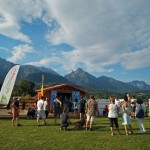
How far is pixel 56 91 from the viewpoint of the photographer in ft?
116

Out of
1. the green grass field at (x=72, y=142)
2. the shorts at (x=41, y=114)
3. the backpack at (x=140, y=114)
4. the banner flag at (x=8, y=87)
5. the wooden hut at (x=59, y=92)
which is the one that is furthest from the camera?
the wooden hut at (x=59, y=92)

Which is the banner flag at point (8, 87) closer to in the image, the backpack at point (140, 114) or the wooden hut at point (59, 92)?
the backpack at point (140, 114)

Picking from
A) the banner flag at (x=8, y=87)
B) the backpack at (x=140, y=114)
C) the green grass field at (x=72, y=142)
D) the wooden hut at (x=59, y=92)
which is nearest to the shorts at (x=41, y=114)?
the banner flag at (x=8, y=87)

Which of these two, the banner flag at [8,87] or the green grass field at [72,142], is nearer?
the green grass field at [72,142]

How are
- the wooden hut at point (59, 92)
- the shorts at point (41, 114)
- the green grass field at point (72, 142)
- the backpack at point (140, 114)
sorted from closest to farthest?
the green grass field at point (72, 142) < the backpack at point (140, 114) < the shorts at point (41, 114) < the wooden hut at point (59, 92)

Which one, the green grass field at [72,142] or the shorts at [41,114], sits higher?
the shorts at [41,114]

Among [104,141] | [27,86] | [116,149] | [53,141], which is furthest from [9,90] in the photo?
[27,86]

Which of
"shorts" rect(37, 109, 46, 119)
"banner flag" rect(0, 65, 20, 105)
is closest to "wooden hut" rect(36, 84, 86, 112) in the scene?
"banner flag" rect(0, 65, 20, 105)

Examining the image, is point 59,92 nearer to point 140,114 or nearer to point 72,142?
point 140,114

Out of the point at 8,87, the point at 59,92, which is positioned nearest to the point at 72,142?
the point at 8,87

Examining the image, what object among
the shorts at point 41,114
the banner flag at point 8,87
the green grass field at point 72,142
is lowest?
the green grass field at point 72,142

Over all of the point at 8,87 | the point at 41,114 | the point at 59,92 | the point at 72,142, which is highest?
the point at 59,92

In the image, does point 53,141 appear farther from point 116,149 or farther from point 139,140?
point 139,140

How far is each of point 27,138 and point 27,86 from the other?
116 metres
